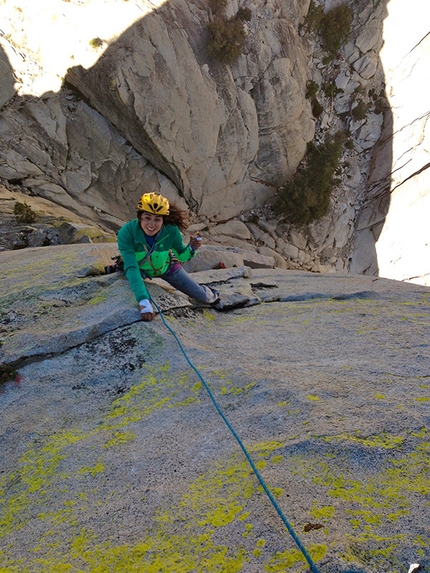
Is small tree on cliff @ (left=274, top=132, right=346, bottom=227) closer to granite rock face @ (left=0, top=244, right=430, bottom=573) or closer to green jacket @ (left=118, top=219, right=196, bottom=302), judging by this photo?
granite rock face @ (left=0, top=244, right=430, bottom=573)

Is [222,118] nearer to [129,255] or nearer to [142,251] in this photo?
[142,251]

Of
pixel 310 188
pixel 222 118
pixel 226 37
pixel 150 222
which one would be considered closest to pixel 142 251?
pixel 150 222

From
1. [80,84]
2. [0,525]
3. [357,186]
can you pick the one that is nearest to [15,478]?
[0,525]

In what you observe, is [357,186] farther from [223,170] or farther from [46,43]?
[46,43]

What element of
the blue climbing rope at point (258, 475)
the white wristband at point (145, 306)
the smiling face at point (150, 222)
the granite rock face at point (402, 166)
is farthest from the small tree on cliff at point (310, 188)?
the blue climbing rope at point (258, 475)

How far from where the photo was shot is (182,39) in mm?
17734

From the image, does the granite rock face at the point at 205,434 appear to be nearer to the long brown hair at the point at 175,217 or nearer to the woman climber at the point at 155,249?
the woman climber at the point at 155,249

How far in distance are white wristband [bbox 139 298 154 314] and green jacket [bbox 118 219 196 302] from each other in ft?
0.26

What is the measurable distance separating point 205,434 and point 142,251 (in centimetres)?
347

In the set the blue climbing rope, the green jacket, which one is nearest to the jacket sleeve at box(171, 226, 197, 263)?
the green jacket

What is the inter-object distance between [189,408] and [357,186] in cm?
2764

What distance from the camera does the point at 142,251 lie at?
5.98m

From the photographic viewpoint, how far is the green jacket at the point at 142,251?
18.5 ft

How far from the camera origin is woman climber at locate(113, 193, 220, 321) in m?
5.47
